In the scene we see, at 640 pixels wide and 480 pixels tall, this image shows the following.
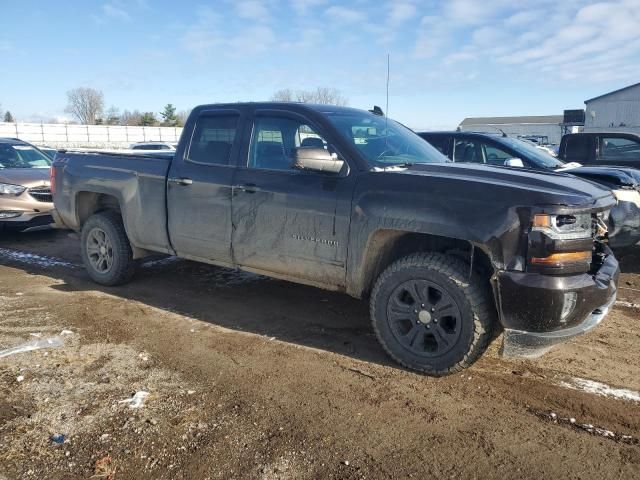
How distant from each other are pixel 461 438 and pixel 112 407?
7.04 ft

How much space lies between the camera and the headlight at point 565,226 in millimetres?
3203

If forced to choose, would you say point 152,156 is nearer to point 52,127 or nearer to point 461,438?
point 461,438

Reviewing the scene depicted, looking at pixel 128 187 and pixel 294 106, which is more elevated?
pixel 294 106

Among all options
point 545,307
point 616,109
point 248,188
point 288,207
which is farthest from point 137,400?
point 616,109

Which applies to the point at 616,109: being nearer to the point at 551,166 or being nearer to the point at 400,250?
the point at 551,166

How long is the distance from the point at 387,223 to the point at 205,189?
1.91 m

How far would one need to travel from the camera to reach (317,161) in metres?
3.96

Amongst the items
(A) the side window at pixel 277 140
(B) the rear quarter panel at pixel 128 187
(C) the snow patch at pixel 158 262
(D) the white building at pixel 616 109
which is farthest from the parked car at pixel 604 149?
(D) the white building at pixel 616 109

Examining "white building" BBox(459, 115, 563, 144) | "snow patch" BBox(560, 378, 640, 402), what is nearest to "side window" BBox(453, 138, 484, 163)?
"snow patch" BBox(560, 378, 640, 402)

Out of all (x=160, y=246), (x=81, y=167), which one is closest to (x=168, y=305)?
(x=160, y=246)

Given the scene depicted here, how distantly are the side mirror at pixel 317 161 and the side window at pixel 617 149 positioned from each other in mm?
7045

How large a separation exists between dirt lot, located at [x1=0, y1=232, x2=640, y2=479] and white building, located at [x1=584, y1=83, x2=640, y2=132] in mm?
51075

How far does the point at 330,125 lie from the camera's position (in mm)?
4273

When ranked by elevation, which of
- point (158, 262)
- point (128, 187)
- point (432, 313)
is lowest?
point (158, 262)
